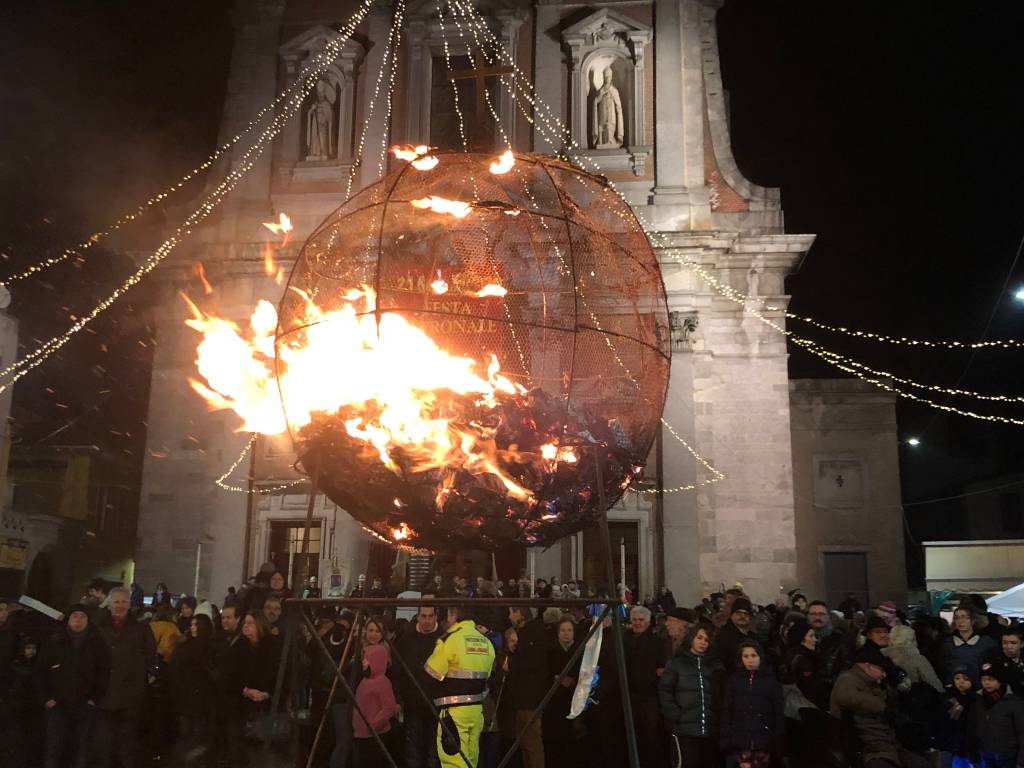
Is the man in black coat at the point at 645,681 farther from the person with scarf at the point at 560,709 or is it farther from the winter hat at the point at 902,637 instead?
the winter hat at the point at 902,637

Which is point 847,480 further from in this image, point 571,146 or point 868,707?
point 868,707

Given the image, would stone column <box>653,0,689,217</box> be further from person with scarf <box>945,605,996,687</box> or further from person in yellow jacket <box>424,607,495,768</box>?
person in yellow jacket <box>424,607,495,768</box>

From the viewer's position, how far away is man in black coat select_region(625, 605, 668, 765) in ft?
30.0

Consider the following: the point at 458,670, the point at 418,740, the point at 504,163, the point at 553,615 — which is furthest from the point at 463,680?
the point at 504,163

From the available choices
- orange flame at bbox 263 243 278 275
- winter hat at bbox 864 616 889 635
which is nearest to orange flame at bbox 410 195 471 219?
winter hat at bbox 864 616 889 635

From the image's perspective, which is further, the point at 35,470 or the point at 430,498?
the point at 35,470

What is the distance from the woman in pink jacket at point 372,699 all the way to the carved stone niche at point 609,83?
52.6 ft

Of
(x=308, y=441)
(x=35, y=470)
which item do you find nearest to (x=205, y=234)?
(x=35, y=470)

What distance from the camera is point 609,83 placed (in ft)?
76.2

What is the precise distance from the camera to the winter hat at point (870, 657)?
8052 millimetres

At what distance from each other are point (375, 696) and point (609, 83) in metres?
17.8

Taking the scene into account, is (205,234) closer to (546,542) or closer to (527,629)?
(527,629)

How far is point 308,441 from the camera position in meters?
6.37

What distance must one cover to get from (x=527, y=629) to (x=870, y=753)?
3.07m
